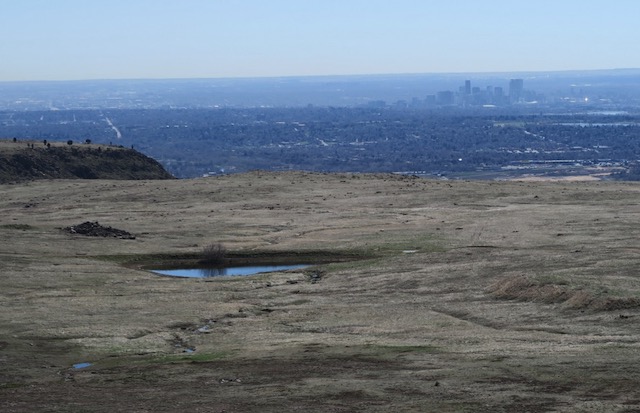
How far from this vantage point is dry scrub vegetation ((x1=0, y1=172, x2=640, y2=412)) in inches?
1382

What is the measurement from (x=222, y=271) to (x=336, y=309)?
1968 centimetres

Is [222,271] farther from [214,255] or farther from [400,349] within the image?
[400,349]

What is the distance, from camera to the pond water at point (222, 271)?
71.7 meters

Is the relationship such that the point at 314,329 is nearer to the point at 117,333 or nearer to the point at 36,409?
the point at 117,333

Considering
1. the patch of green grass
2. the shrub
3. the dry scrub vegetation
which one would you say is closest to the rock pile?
the dry scrub vegetation

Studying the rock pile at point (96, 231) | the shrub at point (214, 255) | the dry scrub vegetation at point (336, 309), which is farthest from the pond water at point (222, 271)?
the rock pile at point (96, 231)

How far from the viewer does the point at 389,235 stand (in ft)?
271

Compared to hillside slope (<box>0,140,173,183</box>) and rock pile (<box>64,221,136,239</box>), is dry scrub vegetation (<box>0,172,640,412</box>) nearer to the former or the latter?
rock pile (<box>64,221,136,239</box>)

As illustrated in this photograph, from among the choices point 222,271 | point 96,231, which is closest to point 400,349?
point 222,271

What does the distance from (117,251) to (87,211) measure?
2565 centimetres

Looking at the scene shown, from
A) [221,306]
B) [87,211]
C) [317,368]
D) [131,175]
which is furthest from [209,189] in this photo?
[317,368]

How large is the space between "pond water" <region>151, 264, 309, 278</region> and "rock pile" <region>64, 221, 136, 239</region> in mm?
11366

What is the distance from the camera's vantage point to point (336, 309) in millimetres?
54531

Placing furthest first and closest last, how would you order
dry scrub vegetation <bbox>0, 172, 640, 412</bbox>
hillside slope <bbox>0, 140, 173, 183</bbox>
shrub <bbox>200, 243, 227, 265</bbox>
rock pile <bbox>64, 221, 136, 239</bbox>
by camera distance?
hillside slope <bbox>0, 140, 173, 183</bbox>, rock pile <bbox>64, 221, 136, 239</bbox>, shrub <bbox>200, 243, 227, 265</bbox>, dry scrub vegetation <bbox>0, 172, 640, 412</bbox>
